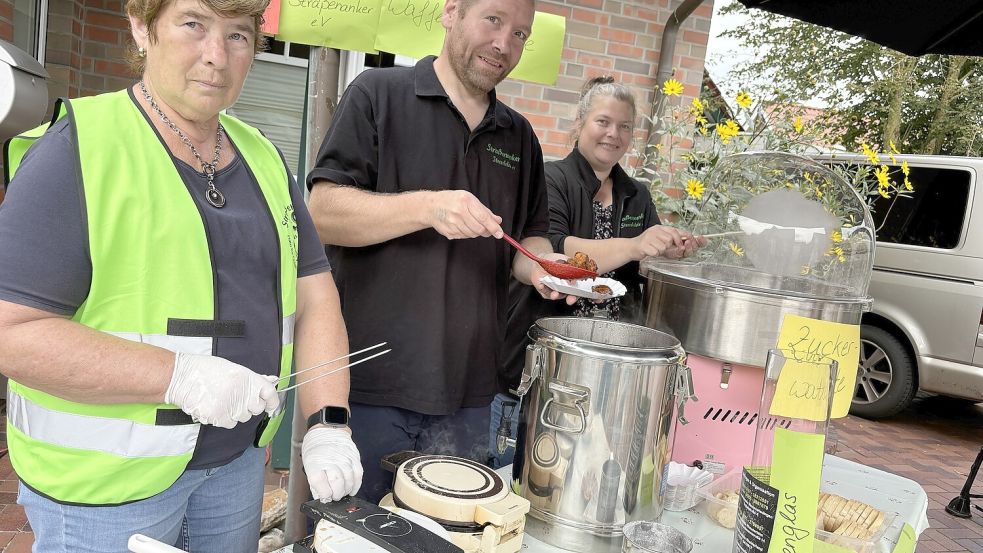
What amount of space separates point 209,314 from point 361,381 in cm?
66

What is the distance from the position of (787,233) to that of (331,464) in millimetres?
1556

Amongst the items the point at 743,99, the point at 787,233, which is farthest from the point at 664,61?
the point at 787,233

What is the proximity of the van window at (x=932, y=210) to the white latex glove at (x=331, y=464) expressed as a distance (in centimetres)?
565

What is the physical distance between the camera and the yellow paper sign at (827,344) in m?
1.50

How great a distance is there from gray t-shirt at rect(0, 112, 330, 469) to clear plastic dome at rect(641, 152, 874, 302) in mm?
1021

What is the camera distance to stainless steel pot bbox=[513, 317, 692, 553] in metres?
1.26

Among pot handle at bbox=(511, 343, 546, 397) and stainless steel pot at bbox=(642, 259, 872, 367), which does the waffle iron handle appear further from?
stainless steel pot at bbox=(642, 259, 872, 367)

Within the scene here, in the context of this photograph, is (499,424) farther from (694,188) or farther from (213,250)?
(213,250)

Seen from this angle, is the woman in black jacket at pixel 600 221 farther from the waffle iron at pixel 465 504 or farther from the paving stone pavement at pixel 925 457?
the paving stone pavement at pixel 925 457

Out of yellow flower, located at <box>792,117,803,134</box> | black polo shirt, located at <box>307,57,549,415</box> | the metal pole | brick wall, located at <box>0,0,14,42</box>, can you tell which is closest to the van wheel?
yellow flower, located at <box>792,117,803,134</box>

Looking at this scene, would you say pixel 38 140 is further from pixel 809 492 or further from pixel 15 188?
pixel 809 492

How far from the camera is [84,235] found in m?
1.13

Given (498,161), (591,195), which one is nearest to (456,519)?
(498,161)

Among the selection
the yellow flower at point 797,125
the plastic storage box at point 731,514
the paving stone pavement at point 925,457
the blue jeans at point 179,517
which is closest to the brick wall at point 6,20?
the paving stone pavement at point 925,457
